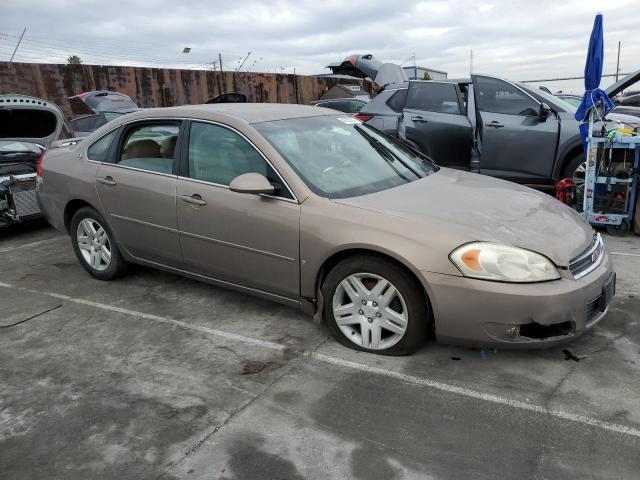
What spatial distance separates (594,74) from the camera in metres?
5.78

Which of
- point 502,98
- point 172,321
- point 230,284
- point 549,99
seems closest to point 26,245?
point 172,321

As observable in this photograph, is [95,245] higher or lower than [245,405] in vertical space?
higher

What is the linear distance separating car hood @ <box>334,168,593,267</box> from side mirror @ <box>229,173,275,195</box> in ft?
1.58

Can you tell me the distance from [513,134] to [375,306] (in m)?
4.87

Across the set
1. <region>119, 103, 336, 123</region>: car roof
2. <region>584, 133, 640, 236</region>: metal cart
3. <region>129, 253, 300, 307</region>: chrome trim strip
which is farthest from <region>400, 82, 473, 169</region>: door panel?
<region>129, 253, 300, 307</region>: chrome trim strip

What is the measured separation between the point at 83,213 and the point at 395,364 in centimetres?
321

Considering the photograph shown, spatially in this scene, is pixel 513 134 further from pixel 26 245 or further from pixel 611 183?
pixel 26 245

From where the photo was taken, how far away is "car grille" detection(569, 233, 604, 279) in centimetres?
305

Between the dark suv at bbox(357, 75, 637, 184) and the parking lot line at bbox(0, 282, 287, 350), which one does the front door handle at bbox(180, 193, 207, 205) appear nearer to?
the parking lot line at bbox(0, 282, 287, 350)

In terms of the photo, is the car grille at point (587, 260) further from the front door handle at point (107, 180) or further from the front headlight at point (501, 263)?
the front door handle at point (107, 180)

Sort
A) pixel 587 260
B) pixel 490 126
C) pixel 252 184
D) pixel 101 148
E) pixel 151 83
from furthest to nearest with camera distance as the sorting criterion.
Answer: pixel 151 83, pixel 490 126, pixel 101 148, pixel 252 184, pixel 587 260

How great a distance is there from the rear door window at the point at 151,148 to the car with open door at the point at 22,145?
8.77ft

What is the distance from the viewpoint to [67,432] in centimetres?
269

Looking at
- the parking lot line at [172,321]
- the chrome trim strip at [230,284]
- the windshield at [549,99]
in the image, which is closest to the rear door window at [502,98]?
the windshield at [549,99]
